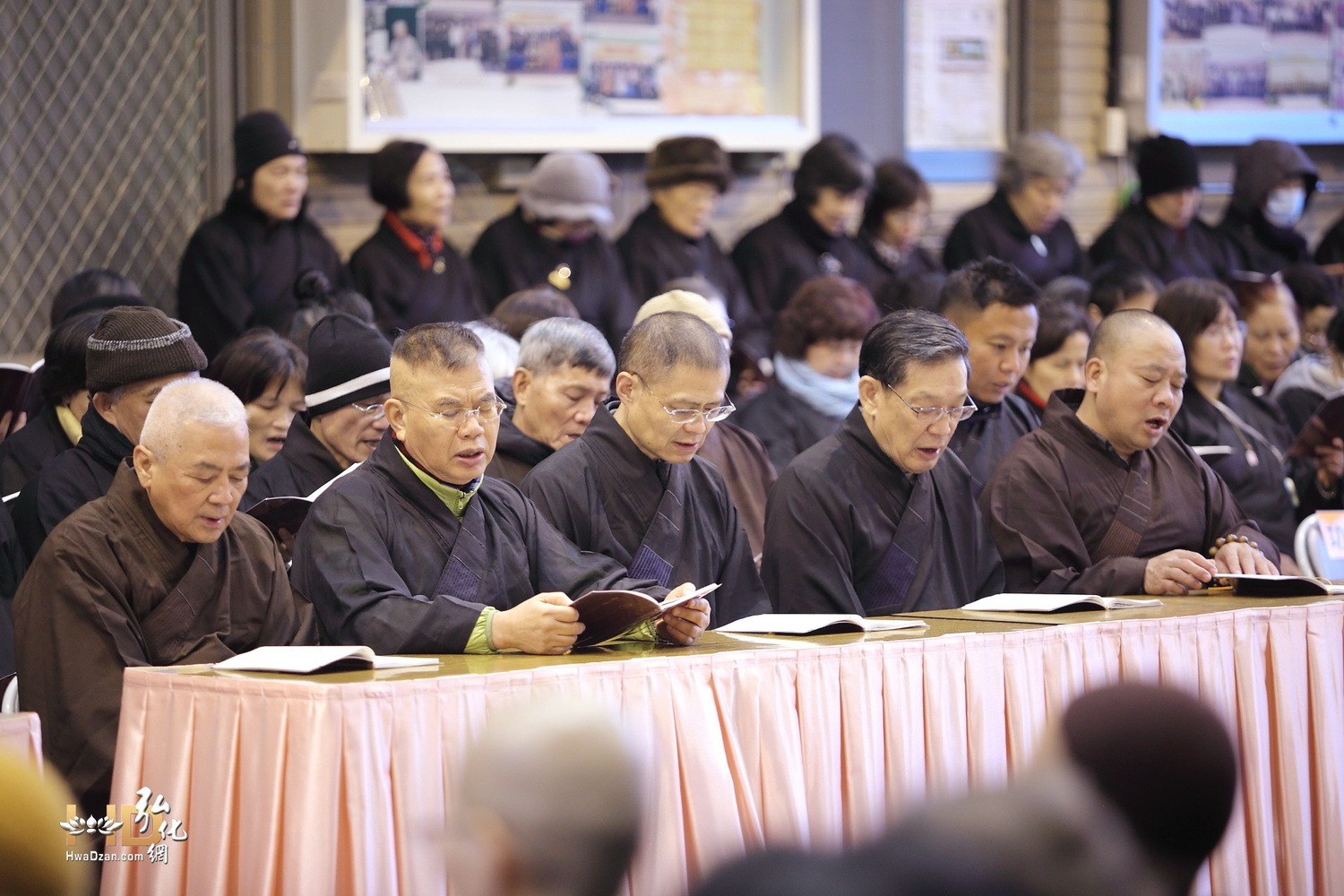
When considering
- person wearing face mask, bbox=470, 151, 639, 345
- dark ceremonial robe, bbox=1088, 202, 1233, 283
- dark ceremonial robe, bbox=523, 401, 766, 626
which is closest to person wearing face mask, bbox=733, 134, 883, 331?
person wearing face mask, bbox=470, 151, 639, 345

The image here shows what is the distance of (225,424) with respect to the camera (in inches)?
131

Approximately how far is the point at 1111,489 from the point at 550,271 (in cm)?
301

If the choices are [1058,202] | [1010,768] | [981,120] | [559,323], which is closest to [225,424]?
[559,323]

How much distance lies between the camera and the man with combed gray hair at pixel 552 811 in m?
1.55

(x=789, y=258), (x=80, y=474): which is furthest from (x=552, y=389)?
(x=789, y=258)

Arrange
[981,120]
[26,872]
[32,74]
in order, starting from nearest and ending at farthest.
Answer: [26,872] < [32,74] < [981,120]

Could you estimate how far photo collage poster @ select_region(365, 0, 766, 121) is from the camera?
7.17 m

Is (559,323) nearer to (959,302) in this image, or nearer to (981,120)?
(959,302)

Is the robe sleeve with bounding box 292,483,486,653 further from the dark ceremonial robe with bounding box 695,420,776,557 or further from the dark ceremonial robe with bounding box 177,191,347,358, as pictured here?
the dark ceremonial robe with bounding box 177,191,347,358

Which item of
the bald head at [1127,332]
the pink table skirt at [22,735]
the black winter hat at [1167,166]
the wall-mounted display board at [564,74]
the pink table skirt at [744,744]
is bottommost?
the pink table skirt at [744,744]

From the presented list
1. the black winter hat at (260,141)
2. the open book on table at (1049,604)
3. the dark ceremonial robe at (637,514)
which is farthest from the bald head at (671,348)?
the black winter hat at (260,141)

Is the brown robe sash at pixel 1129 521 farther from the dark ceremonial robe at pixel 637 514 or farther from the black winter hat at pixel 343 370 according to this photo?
the black winter hat at pixel 343 370

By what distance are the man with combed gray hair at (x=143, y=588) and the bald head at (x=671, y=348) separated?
947mm

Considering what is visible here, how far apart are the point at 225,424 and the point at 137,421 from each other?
0.75 meters
